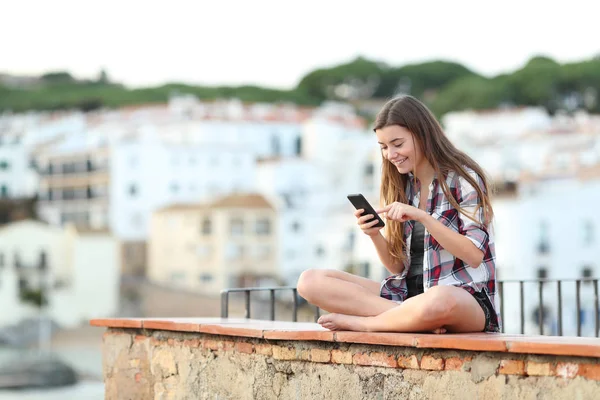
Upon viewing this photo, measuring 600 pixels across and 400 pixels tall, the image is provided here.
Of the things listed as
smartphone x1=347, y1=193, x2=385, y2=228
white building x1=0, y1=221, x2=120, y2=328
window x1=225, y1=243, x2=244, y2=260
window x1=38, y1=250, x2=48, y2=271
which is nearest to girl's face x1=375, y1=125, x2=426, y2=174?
smartphone x1=347, y1=193, x2=385, y2=228

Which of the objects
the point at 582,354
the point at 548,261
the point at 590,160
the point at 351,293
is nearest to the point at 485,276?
the point at 351,293

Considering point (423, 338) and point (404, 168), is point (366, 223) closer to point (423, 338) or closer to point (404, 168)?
point (404, 168)

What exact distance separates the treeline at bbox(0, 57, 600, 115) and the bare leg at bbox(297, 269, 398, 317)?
9367 centimetres

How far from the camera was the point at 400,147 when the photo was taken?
516cm

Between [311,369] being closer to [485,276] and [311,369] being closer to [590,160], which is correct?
[485,276]

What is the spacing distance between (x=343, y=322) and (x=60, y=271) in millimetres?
60261

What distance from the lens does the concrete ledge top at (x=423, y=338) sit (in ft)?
13.4

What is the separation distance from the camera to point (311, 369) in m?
5.25

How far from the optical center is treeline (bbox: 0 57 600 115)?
99.2 meters

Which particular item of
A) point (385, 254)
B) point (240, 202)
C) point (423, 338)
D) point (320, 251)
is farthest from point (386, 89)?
point (423, 338)

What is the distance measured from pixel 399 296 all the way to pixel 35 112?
98.7 metres

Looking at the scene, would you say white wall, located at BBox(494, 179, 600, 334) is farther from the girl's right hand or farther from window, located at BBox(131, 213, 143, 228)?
the girl's right hand

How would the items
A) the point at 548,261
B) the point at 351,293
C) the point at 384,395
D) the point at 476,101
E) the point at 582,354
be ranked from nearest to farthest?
1. the point at 582,354
2. the point at 384,395
3. the point at 351,293
4. the point at 548,261
5. the point at 476,101

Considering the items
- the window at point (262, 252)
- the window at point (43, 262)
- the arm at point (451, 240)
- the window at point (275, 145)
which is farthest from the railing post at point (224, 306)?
the window at point (275, 145)
